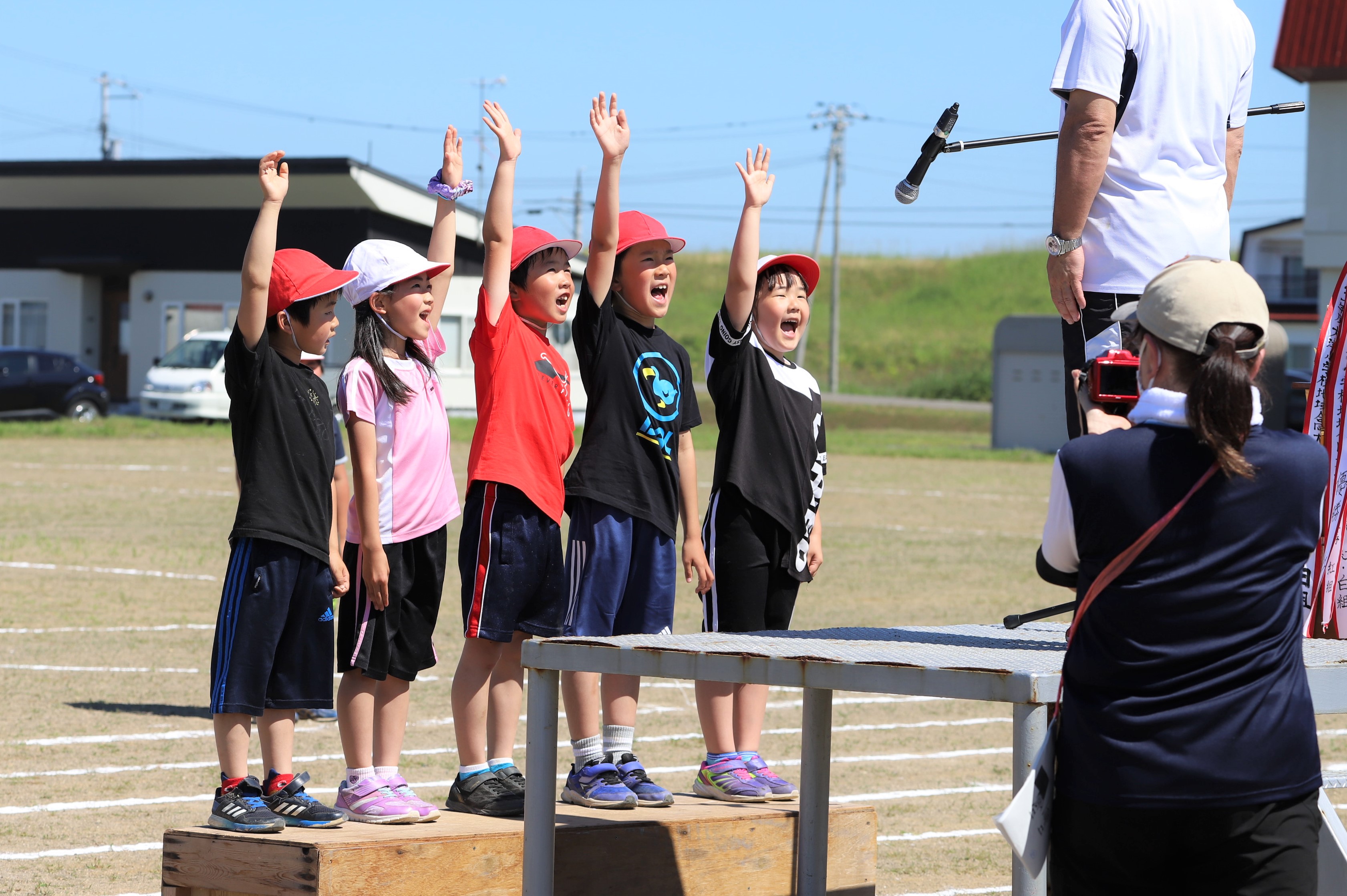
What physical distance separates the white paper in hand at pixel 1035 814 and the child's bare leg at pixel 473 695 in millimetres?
2227

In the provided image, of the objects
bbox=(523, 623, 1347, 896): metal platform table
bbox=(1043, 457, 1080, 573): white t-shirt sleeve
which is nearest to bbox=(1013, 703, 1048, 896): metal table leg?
bbox=(523, 623, 1347, 896): metal platform table

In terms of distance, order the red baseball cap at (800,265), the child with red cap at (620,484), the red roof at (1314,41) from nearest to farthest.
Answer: the child with red cap at (620,484) < the red baseball cap at (800,265) < the red roof at (1314,41)

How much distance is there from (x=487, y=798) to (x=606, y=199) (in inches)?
72.7

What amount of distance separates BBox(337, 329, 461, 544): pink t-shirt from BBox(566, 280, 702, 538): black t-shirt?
1.42 feet

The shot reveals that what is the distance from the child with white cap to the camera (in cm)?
460

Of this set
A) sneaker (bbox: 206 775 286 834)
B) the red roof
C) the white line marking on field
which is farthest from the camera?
the red roof

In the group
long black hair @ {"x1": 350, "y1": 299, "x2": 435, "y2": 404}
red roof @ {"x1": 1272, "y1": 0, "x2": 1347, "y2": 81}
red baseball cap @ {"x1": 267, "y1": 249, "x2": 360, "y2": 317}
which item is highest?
red roof @ {"x1": 1272, "y1": 0, "x2": 1347, "y2": 81}

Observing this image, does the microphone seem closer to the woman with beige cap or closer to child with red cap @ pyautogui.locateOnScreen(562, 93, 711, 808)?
child with red cap @ pyautogui.locateOnScreen(562, 93, 711, 808)

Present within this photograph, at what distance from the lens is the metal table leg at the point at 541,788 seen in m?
3.87

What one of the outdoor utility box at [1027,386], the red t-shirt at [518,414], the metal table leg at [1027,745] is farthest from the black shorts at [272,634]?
the outdoor utility box at [1027,386]

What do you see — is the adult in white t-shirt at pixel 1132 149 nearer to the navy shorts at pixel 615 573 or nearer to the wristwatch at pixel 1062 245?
the wristwatch at pixel 1062 245

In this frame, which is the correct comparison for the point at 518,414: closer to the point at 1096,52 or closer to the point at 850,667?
the point at 850,667

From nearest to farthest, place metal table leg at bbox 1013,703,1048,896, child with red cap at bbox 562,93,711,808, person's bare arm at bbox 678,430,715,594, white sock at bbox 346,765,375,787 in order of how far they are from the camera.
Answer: metal table leg at bbox 1013,703,1048,896 < white sock at bbox 346,765,375,787 < child with red cap at bbox 562,93,711,808 < person's bare arm at bbox 678,430,715,594

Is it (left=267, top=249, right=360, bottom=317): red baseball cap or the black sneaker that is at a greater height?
(left=267, top=249, right=360, bottom=317): red baseball cap
